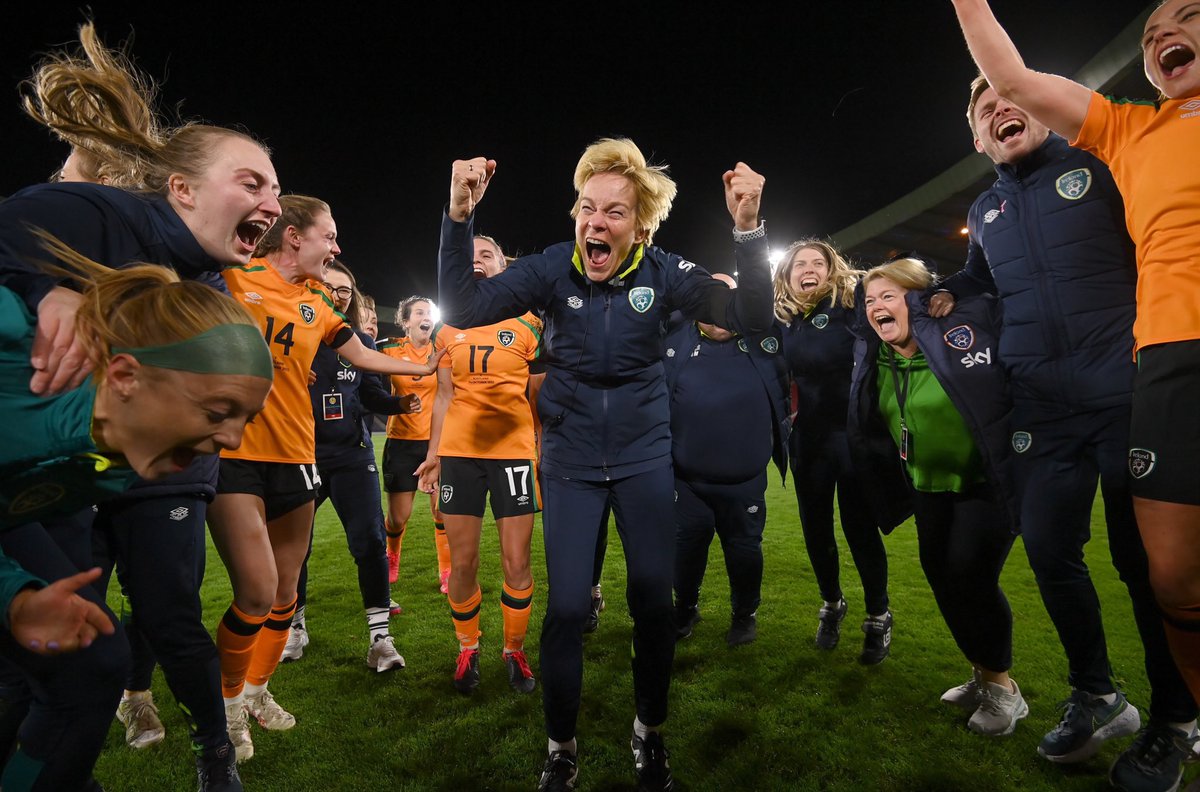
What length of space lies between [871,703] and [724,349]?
2.16 metres

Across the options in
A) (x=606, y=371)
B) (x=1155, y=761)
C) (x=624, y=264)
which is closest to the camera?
(x=1155, y=761)

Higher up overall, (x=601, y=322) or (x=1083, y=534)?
(x=601, y=322)

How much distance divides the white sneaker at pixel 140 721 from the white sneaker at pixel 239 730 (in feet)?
1.13

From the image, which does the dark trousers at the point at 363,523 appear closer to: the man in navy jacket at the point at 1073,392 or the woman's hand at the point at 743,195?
the woman's hand at the point at 743,195

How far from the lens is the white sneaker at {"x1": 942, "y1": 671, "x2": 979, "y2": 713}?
9.88 feet

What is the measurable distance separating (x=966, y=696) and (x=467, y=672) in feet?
8.41

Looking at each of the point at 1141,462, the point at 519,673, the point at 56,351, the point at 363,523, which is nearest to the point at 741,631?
the point at 519,673

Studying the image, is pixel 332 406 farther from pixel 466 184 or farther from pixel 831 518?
pixel 831 518

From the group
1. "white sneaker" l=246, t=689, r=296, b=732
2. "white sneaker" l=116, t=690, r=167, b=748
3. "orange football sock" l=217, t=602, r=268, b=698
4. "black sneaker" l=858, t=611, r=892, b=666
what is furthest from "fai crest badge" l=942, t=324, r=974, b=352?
"white sneaker" l=116, t=690, r=167, b=748

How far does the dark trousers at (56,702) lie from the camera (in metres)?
1.65

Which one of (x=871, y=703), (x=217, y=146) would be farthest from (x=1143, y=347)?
(x=217, y=146)

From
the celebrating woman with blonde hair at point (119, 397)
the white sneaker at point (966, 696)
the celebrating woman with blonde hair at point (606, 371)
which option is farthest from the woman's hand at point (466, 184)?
the white sneaker at point (966, 696)

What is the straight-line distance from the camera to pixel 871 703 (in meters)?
3.12

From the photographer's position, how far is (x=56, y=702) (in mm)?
1678
